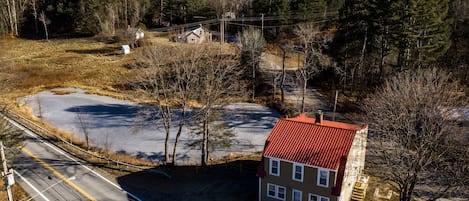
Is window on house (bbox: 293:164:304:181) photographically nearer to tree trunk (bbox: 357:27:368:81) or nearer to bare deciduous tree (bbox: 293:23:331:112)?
bare deciduous tree (bbox: 293:23:331:112)

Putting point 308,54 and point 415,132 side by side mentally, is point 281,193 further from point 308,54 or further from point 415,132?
point 308,54

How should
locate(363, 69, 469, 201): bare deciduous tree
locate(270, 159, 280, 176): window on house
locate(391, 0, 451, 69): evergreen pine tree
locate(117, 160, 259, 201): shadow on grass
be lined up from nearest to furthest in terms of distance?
locate(363, 69, 469, 201): bare deciduous tree
locate(270, 159, 280, 176): window on house
locate(117, 160, 259, 201): shadow on grass
locate(391, 0, 451, 69): evergreen pine tree

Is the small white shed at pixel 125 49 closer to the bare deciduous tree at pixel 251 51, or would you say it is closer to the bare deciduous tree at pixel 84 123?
the bare deciduous tree at pixel 84 123

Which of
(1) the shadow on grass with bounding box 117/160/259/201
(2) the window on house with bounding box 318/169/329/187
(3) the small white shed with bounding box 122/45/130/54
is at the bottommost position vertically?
(1) the shadow on grass with bounding box 117/160/259/201

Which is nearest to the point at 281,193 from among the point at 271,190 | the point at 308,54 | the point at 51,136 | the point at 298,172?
the point at 271,190

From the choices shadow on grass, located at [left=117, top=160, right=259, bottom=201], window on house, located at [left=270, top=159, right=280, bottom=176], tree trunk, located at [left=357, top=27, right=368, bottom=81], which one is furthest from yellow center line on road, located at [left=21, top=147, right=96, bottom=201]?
tree trunk, located at [left=357, top=27, right=368, bottom=81]

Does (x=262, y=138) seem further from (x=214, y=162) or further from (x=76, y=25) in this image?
(x=76, y=25)

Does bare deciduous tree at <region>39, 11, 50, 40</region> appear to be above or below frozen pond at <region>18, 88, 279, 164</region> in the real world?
above

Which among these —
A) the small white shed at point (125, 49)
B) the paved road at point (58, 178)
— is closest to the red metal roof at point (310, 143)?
the paved road at point (58, 178)
